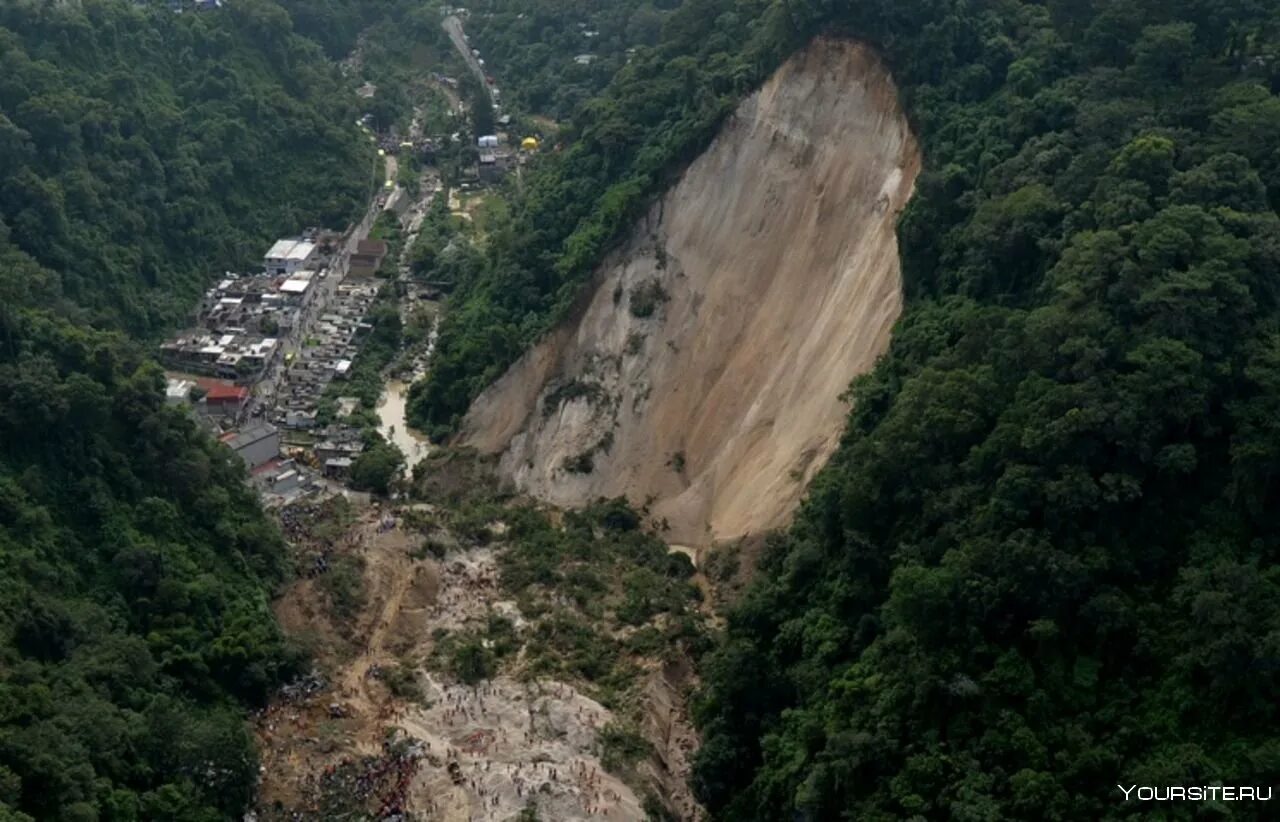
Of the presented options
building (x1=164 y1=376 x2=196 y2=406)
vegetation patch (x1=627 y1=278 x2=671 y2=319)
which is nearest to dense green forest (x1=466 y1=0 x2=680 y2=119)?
vegetation patch (x1=627 y1=278 x2=671 y2=319)

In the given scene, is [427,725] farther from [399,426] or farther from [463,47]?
[463,47]

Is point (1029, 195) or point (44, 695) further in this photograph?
point (1029, 195)

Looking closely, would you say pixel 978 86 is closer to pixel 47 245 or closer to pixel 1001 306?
pixel 1001 306

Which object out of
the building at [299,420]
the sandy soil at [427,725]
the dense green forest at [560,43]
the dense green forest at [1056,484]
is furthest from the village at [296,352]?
the dense green forest at [1056,484]

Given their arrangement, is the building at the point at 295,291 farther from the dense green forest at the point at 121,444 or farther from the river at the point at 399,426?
the river at the point at 399,426

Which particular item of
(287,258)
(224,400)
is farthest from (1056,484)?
(287,258)

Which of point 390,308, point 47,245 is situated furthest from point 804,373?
point 47,245
